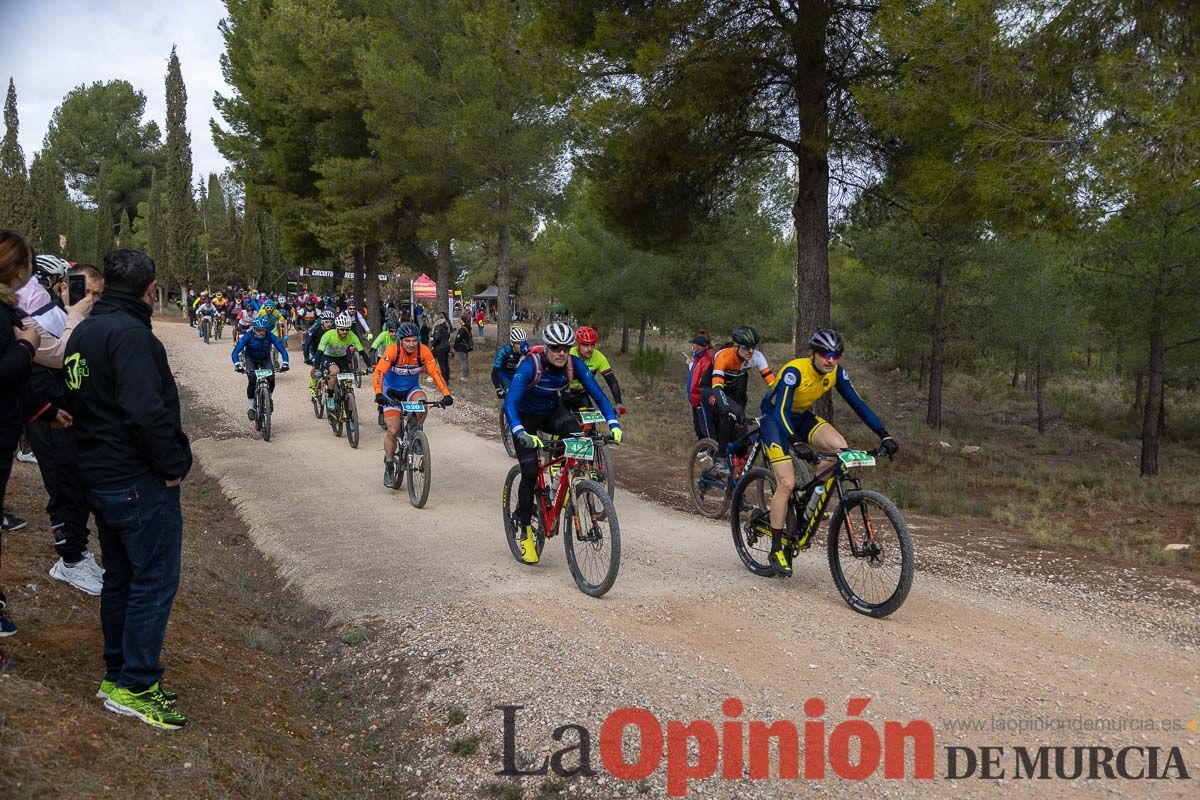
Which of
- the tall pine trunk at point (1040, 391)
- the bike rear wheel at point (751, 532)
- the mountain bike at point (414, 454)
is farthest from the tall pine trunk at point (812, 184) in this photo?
the tall pine trunk at point (1040, 391)

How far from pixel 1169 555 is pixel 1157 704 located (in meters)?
4.35

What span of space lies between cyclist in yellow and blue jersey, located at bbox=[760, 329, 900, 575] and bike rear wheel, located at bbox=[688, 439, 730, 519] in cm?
258

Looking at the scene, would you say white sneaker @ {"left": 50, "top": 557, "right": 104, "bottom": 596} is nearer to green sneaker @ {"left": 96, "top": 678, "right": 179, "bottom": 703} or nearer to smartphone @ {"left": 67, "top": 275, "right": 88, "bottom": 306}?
green sneaker @ {"left": 96, "top": 678, "right": 179, "bottom": 703}

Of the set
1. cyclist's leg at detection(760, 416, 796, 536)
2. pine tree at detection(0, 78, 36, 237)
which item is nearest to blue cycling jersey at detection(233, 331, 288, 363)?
cyclist's leg at detection(760, 416, 796, 536)

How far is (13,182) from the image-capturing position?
52062 millimetres

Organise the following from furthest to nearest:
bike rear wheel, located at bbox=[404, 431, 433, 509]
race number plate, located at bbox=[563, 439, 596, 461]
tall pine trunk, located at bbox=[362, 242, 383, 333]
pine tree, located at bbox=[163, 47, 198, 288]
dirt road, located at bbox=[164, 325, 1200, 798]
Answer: pine tree, located at bbox=[163, 47, 198, 288], tall pine trunk, located at bbox=[362, 242, 383, 333], bike rear wheel, located at bbox=[404, 431, 433, 509], race number plate, located at bbox=[563, 439, 596, 461], dirt road, located at bbox=[164, 325, 1200, 798]

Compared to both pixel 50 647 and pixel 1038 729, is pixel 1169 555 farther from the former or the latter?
pixel 50 647

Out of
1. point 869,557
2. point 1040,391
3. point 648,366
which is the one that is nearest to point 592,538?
point 869,557

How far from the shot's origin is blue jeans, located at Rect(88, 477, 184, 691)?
3.81 meters

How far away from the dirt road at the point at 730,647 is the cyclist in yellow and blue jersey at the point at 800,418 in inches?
32.7

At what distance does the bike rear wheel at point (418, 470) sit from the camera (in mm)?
9703

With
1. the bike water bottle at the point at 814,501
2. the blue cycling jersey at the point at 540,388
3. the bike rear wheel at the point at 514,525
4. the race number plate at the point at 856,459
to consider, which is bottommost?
the bike rear wheel at the point at 514,525

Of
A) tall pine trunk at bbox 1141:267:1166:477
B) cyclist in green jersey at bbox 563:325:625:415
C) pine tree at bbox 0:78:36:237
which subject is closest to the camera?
cyclist in green jersey at bbox 563:325:625:415

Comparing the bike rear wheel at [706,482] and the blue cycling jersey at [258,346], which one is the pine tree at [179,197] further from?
the bike rear wheel at [706,482]
